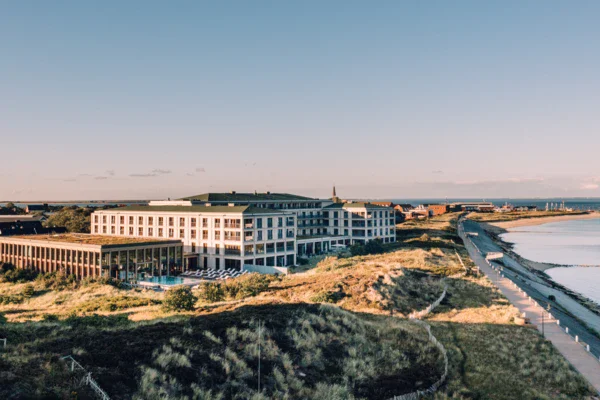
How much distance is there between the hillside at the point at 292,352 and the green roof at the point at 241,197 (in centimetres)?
5421

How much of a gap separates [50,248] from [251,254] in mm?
32304

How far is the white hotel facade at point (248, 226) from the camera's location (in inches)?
3219

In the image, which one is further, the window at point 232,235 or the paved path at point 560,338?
the window at point 232,235

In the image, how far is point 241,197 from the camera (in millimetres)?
108438

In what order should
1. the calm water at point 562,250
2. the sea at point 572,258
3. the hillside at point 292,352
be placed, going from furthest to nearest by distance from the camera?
1. the calm water at point 562,250
2. the sea at point 572,258
3. the hillside at point 292,352

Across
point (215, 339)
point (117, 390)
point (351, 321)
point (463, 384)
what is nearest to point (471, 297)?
point (351, 321)

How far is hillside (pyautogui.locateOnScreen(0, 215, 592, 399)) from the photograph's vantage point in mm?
23000

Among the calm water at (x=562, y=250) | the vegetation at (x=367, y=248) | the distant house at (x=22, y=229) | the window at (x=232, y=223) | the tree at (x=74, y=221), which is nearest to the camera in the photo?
the window at (x=232, y=223)

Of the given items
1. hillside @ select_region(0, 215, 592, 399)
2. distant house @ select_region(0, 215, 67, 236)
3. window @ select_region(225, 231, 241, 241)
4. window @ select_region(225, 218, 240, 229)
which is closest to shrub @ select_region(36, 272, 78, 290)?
hillside @ select_region(0, 215, 592, 399)

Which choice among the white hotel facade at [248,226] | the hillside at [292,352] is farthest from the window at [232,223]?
the hillside at [292,352]

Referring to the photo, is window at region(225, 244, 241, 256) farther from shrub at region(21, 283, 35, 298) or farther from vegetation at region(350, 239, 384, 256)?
shrub at region(21, 283, 35, 298)

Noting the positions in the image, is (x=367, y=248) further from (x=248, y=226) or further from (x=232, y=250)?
(x=232, y=250)

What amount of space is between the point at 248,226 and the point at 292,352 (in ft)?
173

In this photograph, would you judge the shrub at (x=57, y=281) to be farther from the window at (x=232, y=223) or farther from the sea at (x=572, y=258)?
the sea at (x=572, y=258)
